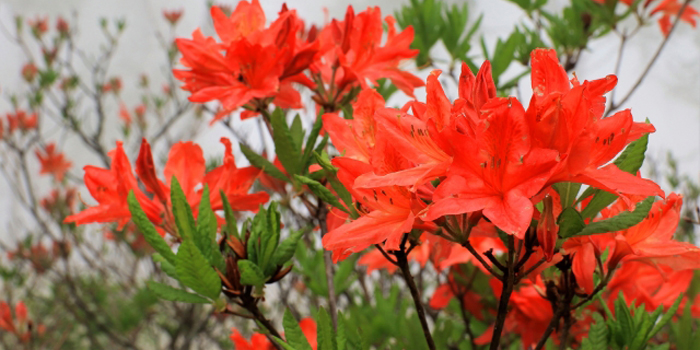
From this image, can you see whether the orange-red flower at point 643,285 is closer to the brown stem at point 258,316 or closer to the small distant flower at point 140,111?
the brown stem at point 258,316

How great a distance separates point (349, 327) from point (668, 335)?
46.3 inches

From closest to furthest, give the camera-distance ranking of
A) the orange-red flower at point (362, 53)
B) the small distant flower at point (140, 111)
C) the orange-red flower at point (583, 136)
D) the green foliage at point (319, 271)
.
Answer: the orange-red flower at point (583, 136) → the orange-red flower at point (362, 53) → the green foliage at point (319, 271) → the small distant flower at point (140, 111)

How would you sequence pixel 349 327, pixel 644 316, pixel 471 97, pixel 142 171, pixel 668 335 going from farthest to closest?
pixel 668 335 < pixel 349 327 < pixel 142 171 < pixel 644 316 < pixel 471 97

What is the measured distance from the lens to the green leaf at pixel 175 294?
835 millimetres

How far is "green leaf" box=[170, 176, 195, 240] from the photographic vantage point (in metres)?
0.82

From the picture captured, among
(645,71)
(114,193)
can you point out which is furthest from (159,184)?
(645,71)

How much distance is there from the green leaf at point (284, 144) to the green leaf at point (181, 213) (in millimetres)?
215

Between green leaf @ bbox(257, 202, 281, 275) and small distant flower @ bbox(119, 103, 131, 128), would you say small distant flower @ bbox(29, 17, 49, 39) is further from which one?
green leaf @ bbox(257, 202, 281, 275)

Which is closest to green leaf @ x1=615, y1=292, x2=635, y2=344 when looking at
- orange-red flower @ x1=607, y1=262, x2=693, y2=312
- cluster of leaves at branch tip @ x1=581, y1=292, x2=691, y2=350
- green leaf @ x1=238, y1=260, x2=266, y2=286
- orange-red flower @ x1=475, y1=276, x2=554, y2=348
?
cluster of leaves at branch tip @ x1=581, y1=292, x2=691, y2=350

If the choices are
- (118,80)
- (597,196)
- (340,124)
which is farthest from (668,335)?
(118,80)

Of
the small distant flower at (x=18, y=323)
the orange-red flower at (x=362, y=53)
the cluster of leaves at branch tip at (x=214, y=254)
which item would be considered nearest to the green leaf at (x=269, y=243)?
the cluster of leaves at branch tip at (x=214, y=254)

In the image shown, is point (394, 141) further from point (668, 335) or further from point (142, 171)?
point (668, 335)

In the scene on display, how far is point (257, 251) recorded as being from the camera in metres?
0.87

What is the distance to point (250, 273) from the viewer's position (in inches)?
31.6
